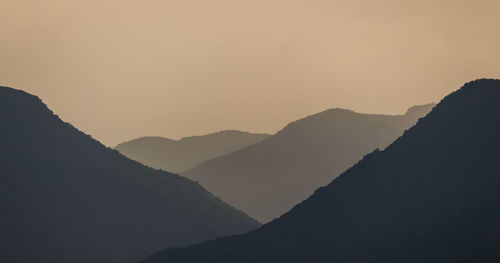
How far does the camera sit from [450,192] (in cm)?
13300

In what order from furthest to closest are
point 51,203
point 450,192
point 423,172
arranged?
point 51,203, point 423,172, point 450,192

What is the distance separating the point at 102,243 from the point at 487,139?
305 ft

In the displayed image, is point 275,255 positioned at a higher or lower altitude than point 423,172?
lower

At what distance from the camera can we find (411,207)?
5344 inches

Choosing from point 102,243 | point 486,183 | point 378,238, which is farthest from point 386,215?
point 102,243

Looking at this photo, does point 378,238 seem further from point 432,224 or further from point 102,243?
point 102,243

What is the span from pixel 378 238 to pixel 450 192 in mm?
13110

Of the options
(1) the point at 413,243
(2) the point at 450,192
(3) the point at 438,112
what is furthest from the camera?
(3) the point at 438,112

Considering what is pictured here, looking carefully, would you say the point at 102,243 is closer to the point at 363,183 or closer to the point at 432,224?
the point at 363,183

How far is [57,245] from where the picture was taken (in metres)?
187

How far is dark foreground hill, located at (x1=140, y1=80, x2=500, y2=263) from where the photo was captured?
12275cm

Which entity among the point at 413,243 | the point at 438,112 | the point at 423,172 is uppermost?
the point at 438,112

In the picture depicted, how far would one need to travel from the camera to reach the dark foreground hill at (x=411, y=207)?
403 ft

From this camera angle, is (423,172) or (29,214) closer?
(423,172)
